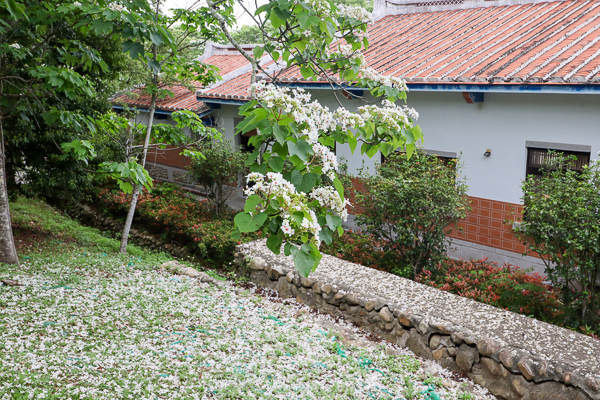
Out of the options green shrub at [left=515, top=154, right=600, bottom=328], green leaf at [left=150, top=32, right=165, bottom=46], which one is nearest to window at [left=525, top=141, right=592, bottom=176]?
green shrub at [left=515, top=154, right=600, bottom=328]

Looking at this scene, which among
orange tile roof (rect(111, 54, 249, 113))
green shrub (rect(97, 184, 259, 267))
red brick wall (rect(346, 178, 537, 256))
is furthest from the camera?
orange tile roof (rect(111, 54, 249, 113))

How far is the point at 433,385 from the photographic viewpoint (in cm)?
408

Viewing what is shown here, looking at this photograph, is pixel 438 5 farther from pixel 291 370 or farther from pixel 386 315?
pixel 291 370

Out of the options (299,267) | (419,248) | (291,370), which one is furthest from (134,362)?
(419,248)

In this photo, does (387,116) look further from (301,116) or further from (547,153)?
(547,153)

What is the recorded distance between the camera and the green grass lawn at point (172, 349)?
3.53 m

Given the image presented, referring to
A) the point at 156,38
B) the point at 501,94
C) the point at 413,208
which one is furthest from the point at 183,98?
the point at 156,38

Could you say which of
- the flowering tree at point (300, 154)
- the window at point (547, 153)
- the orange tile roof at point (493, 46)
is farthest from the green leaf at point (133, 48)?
the window at point (547, 153)

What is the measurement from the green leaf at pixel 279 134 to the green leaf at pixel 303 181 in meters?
0.22

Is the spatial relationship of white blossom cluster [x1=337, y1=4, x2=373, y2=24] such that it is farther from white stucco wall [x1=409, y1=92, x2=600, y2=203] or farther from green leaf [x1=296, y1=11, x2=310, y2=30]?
white stucco wall [x1=409, y1=92, x2=600, y2=203]

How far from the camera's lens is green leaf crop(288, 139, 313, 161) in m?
2.35

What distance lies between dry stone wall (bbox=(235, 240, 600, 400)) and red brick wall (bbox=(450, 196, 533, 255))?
2724mm

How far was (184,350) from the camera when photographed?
13.7ft

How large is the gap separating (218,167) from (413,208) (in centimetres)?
500
